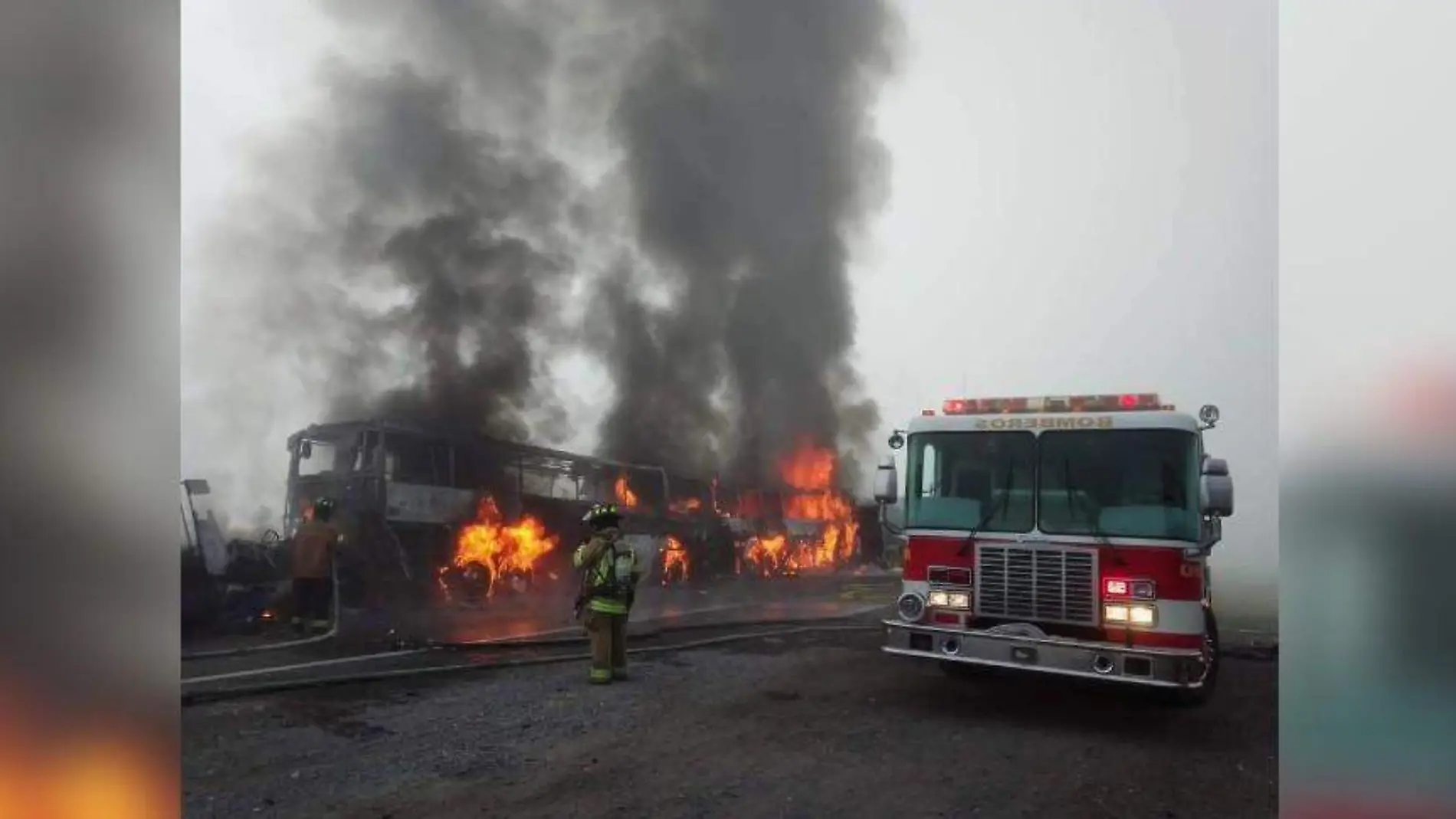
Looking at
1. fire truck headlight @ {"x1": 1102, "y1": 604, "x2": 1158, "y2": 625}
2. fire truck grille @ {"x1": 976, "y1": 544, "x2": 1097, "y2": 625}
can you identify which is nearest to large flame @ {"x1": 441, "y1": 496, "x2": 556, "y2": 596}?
fire truck grille @ {"x1": 976, "y1": 544, "x2": 1097, "y2": 625}

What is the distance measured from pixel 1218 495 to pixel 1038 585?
2.24 feet

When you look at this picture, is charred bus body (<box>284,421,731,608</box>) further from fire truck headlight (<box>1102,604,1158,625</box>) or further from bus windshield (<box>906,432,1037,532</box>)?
fire truck headlight (<box>1102,604,1158,625</box>)

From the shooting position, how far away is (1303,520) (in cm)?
184

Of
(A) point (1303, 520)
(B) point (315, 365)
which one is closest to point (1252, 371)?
(A) point (1303, 520)

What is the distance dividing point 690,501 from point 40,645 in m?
1.74

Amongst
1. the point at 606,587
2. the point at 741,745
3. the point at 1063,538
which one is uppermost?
the point at 1063,538

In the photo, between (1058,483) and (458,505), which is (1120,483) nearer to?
(1058,483)

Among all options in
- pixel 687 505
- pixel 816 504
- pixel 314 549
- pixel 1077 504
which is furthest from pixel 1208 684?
pixel 314 549

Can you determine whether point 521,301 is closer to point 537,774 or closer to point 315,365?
point 315,365

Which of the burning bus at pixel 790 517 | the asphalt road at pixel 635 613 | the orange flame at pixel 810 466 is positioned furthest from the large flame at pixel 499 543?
the orange flame at pixel 810 466

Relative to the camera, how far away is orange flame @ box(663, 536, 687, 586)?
2.98 metres

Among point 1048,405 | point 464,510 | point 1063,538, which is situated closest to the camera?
point 1048,405

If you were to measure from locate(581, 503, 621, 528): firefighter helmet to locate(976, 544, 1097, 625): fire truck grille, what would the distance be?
123cm

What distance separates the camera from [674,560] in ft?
9.94
